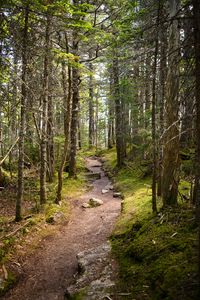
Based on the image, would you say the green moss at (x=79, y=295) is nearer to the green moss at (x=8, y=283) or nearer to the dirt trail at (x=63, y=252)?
the dirt trail at (x=63, y=252)

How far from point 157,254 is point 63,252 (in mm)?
3400

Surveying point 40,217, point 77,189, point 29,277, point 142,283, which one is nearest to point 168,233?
point 142,283

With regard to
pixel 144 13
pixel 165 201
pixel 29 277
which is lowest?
pixel 29 277

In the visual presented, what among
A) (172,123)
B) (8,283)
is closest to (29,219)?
(8,283)

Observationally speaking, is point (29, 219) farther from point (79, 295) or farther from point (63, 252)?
point (79, 295)

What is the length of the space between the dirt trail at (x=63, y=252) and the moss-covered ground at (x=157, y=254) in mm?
948

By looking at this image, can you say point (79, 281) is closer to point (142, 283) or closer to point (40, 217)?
point (142, 283)

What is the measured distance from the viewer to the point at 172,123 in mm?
7938

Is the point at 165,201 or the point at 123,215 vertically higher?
the point at 165,201

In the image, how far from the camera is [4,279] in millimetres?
6648

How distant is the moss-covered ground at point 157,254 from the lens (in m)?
5.02

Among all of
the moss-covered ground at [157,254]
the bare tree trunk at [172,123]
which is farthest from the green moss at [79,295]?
the bare tree trunk at [172,123]

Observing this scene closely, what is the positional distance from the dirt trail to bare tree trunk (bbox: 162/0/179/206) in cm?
263

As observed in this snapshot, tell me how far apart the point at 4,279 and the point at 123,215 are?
16.1 ft
